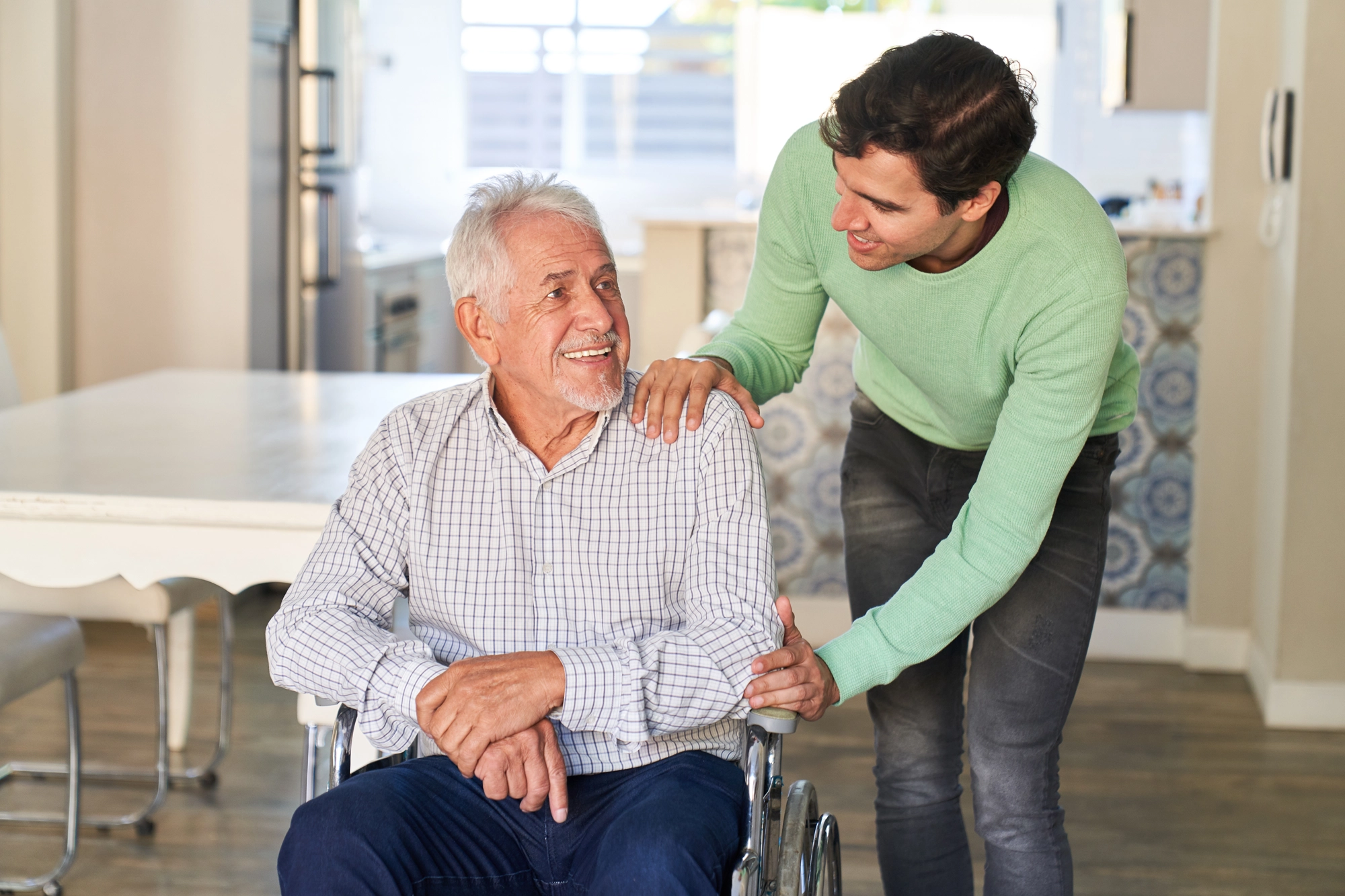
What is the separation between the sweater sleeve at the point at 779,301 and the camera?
1635mm

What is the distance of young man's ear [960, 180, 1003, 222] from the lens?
4.51ft

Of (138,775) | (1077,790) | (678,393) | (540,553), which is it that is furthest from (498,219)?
(1077,790)

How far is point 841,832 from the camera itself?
2.68 m

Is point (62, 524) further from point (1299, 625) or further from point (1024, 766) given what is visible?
point (1299, 625)

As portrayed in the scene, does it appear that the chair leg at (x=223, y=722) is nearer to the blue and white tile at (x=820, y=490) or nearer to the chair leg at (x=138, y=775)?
the chair leg at (x=138, y=775)

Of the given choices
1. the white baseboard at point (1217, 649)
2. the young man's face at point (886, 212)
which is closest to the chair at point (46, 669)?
the young man's face at point (886, 212)

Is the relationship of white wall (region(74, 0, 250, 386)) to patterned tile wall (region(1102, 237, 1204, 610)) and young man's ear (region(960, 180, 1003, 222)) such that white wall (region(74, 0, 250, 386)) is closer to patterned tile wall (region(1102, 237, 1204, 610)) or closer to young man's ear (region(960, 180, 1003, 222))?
patterned tile wall (region(1102, 237, 1204, 610))

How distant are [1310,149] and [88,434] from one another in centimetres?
276

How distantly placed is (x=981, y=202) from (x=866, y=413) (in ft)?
1.59

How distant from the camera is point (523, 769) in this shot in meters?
1.42

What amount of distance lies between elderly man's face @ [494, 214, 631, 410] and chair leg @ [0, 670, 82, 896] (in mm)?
1273

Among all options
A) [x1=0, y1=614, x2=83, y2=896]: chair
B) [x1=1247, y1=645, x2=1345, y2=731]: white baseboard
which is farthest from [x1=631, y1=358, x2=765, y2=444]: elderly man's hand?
[x1=1247, y1=645, x2=1345, y2=731]: white baseboard

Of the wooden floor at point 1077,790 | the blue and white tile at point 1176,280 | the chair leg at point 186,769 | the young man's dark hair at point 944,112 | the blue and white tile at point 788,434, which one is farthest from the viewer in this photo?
the blue and white tile at point 788,434

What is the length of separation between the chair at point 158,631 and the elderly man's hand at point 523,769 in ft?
3.94
